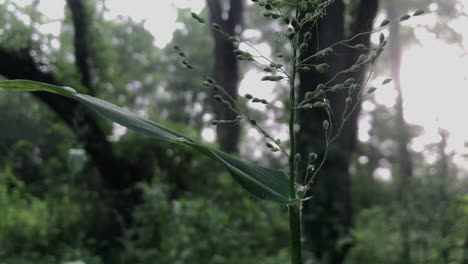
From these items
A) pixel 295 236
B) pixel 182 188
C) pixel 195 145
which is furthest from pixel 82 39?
pixel 295 236

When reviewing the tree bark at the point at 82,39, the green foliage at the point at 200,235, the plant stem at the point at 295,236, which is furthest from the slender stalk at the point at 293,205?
the tree bark at the point at 82,39

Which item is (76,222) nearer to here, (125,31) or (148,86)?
(125,31)

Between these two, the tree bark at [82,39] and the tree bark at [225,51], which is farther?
the tree bark at [225,51]

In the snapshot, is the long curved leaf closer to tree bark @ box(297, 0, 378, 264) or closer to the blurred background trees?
the blurred background trees

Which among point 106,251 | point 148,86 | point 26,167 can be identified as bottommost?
point 106,251

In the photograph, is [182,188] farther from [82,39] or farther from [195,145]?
[195,145]

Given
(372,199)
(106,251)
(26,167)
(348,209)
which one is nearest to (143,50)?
(26,167)

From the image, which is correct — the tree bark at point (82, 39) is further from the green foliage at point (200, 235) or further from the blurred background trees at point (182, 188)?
the green foliage at point (200, 235)
